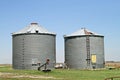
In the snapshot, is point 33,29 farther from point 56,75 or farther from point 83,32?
point 56,75

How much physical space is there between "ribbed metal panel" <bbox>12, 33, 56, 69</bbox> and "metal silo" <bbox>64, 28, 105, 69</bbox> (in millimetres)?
4766

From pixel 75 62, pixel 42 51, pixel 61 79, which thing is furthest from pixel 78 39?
pixel 61 79

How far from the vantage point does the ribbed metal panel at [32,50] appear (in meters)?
51.2

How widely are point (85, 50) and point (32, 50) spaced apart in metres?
10.2

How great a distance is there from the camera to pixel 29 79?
3297 centimetres

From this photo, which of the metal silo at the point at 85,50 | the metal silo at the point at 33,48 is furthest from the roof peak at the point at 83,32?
the metal silo at the point at 33,48

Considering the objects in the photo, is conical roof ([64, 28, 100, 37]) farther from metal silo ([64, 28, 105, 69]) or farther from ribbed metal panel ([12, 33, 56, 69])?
ribbed metal panel ([12, 33, 56, 69])

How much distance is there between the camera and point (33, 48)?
5141 centimetres

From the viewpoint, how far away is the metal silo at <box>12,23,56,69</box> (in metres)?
51.2

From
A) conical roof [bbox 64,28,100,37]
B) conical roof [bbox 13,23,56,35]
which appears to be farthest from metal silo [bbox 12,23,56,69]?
conical roof [bbox 64,28,100,37]

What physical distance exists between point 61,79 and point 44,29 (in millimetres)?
22651

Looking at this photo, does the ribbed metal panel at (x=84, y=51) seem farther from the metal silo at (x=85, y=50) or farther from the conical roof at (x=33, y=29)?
the conical roof at (x=33, y=29)

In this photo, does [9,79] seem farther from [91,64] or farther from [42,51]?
[91,64]

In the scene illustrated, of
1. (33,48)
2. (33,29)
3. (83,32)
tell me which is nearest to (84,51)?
(83,32)
